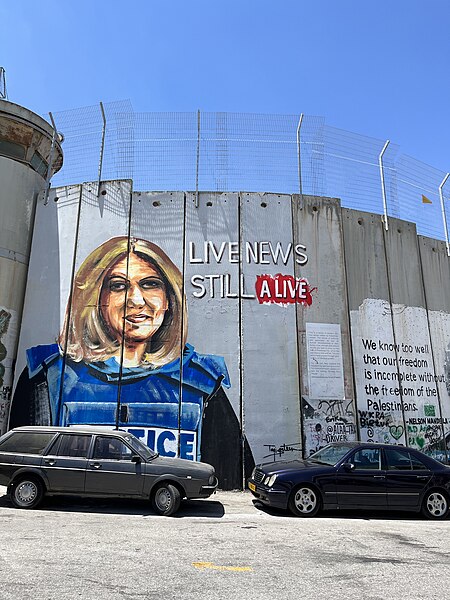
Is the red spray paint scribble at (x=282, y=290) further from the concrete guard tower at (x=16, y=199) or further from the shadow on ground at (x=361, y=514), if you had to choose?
the concrete guard tower at (x=16, y=199)

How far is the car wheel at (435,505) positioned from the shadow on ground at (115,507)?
13.2ft

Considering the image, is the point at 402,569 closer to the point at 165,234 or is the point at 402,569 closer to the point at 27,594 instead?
the point at 27,594

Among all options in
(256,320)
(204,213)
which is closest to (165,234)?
(204,213)

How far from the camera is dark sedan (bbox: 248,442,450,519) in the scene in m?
8.70

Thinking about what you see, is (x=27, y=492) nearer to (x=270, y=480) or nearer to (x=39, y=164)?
(x=270, y=480)

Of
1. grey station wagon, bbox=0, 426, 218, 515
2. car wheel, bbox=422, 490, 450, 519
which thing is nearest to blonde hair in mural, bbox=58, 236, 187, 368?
grey station wagon, bbox=0, 426, 218, 515

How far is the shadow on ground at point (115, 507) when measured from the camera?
8461 mm

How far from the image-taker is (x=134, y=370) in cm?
1245

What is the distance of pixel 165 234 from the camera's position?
13547 millimetres

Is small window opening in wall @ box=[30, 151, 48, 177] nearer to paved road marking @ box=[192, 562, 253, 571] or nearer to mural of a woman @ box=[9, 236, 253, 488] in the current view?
mural of a woman @ box=[9, 236, 253, 488]

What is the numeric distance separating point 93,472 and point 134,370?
13.6ft

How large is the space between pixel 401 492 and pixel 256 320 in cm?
563

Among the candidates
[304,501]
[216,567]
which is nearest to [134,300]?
[304,501]

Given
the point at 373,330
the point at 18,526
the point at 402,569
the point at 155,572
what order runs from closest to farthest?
the point at 155,572, the point at 402,569, the point at 18,526, the point at 373,330
